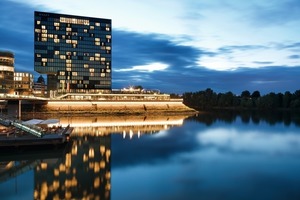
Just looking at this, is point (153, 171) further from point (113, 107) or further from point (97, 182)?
point (113, 107)

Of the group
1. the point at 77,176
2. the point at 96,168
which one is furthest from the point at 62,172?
the point at 96,168

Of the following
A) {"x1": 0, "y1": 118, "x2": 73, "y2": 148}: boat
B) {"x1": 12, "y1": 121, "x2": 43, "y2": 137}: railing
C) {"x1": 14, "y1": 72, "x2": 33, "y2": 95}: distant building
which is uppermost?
{"x1": 14, "y1": 72, "x2": 33, "y2": 95}: distant building

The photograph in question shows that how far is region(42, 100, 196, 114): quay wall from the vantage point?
4035 inches

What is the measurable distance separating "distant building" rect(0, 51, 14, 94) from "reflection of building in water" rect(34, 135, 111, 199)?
93.5m

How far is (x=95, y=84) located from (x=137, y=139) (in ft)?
317

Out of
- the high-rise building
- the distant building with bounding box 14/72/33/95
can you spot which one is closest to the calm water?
the distant building with bounding box 14/72/33/95

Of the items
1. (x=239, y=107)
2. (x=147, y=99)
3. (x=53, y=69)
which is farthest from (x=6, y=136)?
(x=239, y=107)

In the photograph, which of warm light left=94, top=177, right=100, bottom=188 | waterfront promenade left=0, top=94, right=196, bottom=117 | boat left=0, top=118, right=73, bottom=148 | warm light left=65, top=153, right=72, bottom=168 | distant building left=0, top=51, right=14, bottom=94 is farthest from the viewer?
distant building left=0, top=51, right=14, bottom=94

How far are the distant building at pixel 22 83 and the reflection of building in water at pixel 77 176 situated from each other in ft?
324

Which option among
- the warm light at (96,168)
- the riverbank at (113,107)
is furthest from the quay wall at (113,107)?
the warm light at (96,168)

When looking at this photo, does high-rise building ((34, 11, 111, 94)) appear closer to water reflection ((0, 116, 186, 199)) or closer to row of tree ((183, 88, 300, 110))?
row of tree ((183, 88, 300, 110))

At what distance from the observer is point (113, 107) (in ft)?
362

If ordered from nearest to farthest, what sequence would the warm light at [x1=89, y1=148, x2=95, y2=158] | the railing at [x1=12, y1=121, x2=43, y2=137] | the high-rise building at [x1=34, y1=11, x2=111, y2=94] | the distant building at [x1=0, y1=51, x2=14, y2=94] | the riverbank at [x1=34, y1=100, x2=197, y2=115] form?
the warm light at [x1=89, y1=148, x2=95, y2=158] < the railing at [x1=12, y1=121, x2=43, y2=137] < the riverbank at [x1=34, y1=100, x2=197, y2=115] < the distant building at [x1=0, y1=51, x2=14, y2=94] < the high-rise building at [x1=34, y1=11, x2=111, y2=94]

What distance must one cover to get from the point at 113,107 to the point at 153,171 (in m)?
83.6
